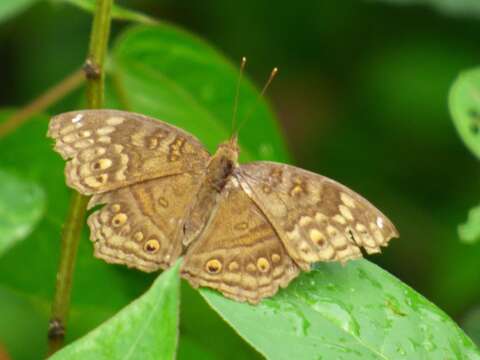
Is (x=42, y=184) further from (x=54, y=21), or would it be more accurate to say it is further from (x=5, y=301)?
(x=54, y=21)

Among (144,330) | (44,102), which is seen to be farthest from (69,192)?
(144,330)

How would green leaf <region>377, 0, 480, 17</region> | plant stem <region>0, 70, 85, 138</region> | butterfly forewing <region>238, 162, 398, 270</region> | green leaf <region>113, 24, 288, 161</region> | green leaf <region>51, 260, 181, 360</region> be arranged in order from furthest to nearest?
green leaf <region>377, 0, 480, 17</region>, green leaf <region>113, 24, 288, 161</region>, plant stem <region>0, 70, 85, 138</region>, butterfly forewing <region>238, 162, 398, 270</region>, green leaf <region>51, 260, 181, 360</region>

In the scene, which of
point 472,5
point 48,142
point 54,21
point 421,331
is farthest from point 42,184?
point 54,21

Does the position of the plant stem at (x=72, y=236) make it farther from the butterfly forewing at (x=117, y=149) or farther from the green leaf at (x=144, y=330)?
the green leaf at (x=144, y=330)

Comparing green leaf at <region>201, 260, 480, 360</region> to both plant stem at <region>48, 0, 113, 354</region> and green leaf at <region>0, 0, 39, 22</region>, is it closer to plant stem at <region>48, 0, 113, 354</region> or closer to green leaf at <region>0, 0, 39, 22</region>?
plant stem at <region>48, 0, 113, 354</region>

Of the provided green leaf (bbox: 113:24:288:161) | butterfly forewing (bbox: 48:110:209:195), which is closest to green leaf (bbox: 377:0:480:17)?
green leaf (bbox: 113:24:288:161)

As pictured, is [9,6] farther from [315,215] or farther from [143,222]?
[315,215]
